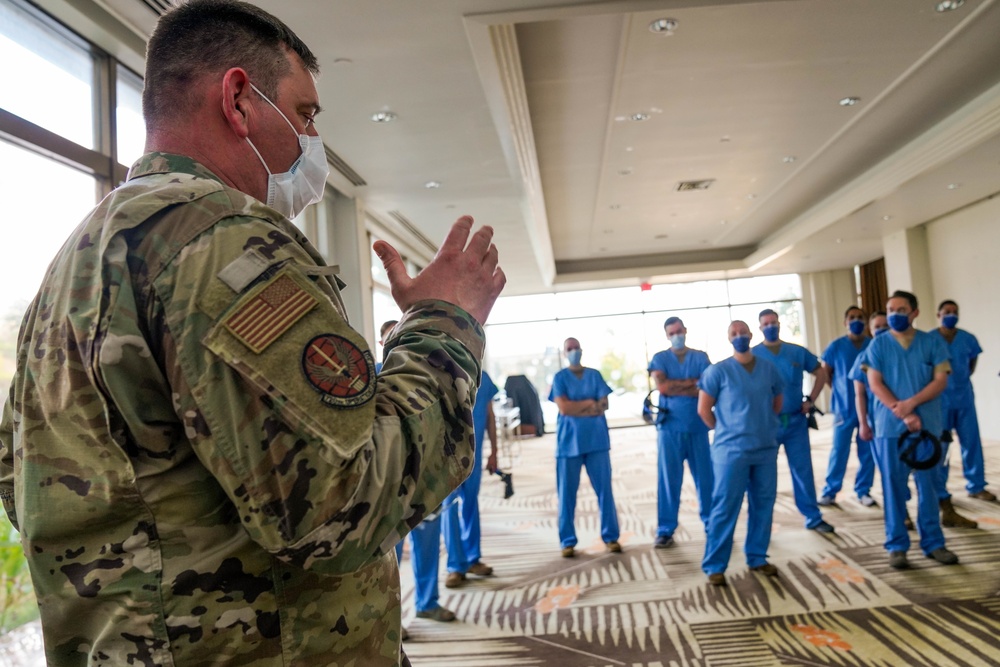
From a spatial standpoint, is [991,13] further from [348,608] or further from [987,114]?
[348,608]

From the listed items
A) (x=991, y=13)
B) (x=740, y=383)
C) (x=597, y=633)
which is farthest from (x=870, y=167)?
(x=597, y=633)

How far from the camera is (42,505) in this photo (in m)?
0.66

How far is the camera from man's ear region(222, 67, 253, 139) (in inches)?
31.4

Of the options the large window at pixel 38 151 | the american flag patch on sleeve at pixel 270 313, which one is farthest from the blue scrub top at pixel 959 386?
the american flag patch on sleeve at pixel 270 313

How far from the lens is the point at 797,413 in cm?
525

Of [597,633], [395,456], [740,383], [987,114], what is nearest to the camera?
[395,456]

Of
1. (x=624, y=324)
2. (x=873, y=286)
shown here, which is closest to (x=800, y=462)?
(x=873, y=286)

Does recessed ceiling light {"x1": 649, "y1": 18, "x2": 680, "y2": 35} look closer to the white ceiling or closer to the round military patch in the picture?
the white ceiling

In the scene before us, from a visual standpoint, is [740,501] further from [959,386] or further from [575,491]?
[959,386]

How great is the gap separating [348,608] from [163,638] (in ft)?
0.58

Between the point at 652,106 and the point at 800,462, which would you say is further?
the point at 652,106

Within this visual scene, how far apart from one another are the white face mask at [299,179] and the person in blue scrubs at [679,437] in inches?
178

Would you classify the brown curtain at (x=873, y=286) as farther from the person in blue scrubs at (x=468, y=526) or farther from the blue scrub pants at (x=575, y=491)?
the person in blue scrubs at (x=468, y=526)

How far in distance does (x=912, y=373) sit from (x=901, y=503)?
74cm
